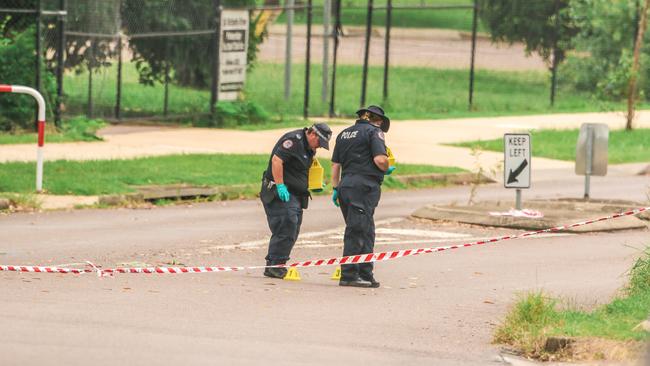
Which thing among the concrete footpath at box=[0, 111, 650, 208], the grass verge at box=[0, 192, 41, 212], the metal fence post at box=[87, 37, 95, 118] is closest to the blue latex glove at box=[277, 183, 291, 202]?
the grass verge at box=[0, 192, 41, 212]

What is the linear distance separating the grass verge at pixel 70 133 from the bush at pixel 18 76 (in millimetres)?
426

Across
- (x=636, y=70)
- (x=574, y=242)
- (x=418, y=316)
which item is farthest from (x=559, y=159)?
(x=418, y=316)

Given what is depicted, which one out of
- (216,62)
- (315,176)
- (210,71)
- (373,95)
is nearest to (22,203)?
(315,176)

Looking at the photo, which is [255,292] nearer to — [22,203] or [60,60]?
[22,203]

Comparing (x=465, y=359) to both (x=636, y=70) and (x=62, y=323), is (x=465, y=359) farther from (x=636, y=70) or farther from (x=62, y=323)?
(x=636, y=70)

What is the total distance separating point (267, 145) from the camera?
25.5 meters

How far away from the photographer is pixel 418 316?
470 inches

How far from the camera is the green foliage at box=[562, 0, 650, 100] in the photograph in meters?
38.4

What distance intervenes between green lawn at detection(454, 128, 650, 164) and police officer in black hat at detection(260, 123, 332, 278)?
42.2 ft

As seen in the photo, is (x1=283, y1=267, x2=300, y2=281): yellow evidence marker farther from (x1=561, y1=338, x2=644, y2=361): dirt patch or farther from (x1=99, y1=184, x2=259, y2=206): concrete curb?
(x1=99, y1=184, x2=259, y2=206): concrete curb

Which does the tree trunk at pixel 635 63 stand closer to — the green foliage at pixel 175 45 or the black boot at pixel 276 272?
the green foliage at pixel 175 45

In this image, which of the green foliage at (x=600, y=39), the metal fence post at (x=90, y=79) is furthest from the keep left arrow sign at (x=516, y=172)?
the green foliage at (x=600, y=39)

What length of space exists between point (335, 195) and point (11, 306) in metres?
3.61

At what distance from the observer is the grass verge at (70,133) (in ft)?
78.8
